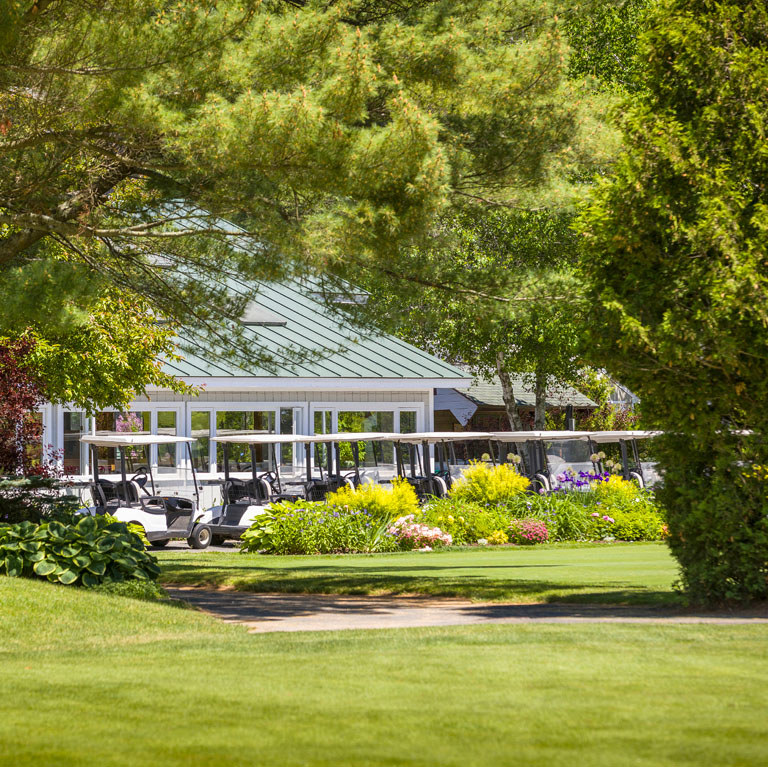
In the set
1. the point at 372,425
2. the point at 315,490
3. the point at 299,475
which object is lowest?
the point at 315,490

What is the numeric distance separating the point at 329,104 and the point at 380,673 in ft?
17.5

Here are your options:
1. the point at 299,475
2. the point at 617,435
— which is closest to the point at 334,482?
the point at 299,475

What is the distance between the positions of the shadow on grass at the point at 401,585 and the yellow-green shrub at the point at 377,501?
408 centimetres

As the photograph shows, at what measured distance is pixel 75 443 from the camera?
2552cm

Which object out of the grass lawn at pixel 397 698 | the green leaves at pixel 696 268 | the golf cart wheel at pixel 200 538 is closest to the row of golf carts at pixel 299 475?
the golf cart wheel at pixel 200 538

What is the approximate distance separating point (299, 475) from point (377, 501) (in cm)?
743

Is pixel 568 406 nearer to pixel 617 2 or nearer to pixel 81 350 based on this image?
pixel 81 350

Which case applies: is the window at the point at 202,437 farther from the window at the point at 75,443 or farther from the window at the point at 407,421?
the window at the point at 407,421

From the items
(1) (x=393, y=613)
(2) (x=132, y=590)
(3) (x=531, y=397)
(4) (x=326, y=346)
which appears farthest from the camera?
(3) (x=531, y=397)

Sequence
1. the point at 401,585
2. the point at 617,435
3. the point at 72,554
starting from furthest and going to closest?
1. the point at 617,435
2. the point at 401,585
3. the point at 72,554

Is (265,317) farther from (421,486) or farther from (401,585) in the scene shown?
(401,585)

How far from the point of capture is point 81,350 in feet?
59.6

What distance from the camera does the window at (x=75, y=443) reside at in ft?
83.4

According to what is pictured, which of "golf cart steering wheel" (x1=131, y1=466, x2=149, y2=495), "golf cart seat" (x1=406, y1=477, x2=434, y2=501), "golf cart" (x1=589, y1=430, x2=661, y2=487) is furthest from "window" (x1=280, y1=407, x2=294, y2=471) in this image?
"golf cart" (x1=589, y1=430, x2=661, y2=487)
